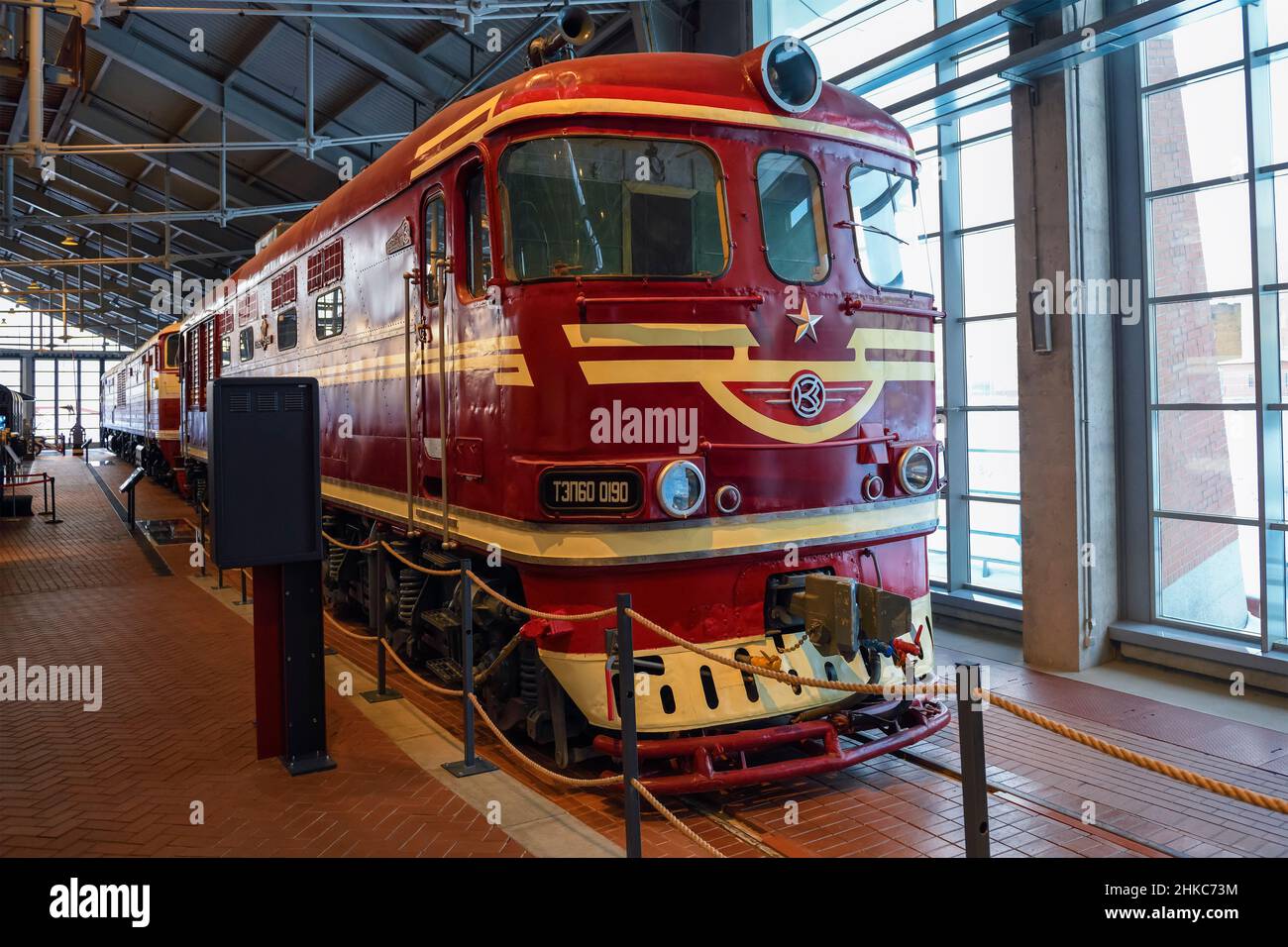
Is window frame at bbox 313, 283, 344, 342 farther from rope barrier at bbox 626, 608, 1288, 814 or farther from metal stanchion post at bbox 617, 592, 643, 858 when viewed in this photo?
rope barrier at bbox 626, 608, 1288, 814

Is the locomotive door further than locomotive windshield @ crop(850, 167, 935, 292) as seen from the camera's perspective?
Yes

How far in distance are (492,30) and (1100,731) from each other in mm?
9868

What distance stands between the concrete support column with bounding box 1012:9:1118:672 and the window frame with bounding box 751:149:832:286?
3486mm

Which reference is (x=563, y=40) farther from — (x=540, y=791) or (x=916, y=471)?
(x=540, y=791)

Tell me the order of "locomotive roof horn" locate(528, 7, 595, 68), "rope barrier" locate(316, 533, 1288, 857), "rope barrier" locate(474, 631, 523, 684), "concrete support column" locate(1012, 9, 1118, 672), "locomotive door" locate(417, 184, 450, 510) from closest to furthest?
"rope barrier" locate(316, 533, 1288, 857)
"rope barrier" locate(474, 631, 523, 684)
"locomotive door" locate(417, 184, 450, 510)
"locomotive roof horn" locate(528, 7, 595, 68)
"concrete support column" locate(1012, 9, 1118, 672)

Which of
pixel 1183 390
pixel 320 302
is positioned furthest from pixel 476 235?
pixel 1183 390

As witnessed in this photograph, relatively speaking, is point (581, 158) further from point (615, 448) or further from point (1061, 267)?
point (1061, 267)

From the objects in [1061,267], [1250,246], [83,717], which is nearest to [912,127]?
[1061,267]

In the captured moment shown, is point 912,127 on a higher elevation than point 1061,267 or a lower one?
higher

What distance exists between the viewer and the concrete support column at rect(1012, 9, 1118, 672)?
8367 millimetres

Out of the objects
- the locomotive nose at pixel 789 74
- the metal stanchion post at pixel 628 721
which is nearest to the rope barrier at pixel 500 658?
the metal stanchion post at pixel 628 721

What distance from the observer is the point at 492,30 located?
11.9 metres

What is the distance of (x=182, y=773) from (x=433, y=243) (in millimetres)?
3491

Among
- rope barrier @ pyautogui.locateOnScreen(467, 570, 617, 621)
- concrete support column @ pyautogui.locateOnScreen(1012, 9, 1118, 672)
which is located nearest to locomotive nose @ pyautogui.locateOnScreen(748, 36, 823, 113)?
rope barrier @ pyautogui.locateOnScreen(467, 570, 617, 621)
